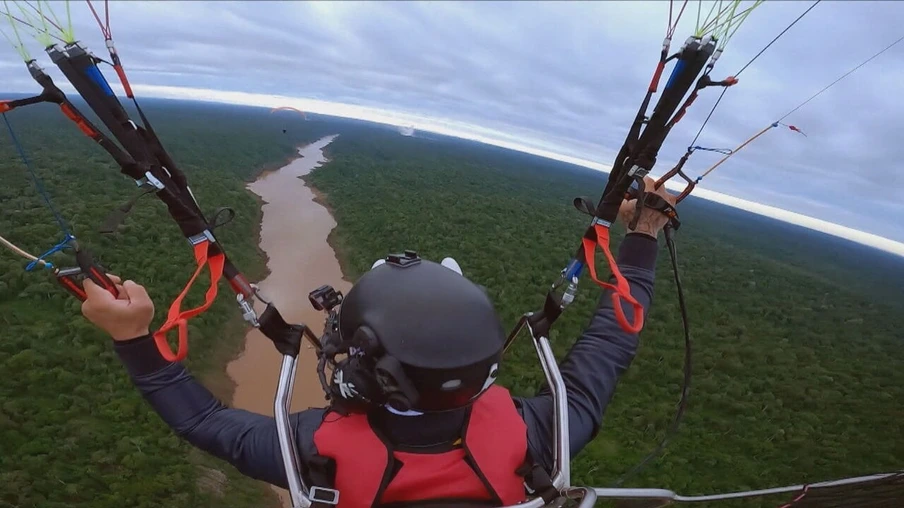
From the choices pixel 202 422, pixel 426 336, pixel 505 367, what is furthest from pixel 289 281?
pixel 426 336

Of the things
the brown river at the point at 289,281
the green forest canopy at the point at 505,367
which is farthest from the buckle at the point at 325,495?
the green forest canopy at the point at 505,367

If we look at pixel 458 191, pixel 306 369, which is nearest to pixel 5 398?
pixel 306 369

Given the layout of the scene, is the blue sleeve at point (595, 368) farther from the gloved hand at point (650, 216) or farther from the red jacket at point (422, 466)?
the red jacket at point (422, 466)

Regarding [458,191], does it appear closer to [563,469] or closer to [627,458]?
[627,458]

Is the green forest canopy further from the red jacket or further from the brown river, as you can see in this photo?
the red jacket

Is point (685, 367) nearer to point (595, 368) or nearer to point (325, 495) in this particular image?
point (595, 368)

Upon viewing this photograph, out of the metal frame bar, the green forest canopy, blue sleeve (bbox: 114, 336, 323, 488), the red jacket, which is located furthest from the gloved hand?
the green forest canopy
